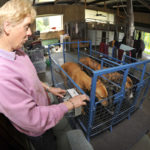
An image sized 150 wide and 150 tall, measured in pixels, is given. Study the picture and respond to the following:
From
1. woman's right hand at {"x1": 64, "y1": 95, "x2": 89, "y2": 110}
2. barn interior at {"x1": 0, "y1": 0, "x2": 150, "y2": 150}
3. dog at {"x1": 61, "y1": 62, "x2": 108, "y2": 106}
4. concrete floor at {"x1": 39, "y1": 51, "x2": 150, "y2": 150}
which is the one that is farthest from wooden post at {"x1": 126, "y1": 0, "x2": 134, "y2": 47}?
woman's right hand at {"x1": 64, "y1": 95, "x2": 89, "y2": 110}

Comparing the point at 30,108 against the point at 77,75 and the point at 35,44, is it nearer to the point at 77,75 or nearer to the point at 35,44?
the point at 77,75

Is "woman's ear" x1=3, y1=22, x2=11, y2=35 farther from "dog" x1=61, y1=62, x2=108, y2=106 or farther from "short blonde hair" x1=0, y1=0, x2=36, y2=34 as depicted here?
"dog" x1=61, y1=62, x2=108, y2=106

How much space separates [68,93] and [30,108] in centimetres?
73

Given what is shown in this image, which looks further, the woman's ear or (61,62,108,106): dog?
(61,62,108,106): dog

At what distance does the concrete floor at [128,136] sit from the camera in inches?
64.7

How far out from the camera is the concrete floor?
1644 millimetres

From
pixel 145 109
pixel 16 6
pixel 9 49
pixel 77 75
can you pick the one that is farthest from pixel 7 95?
pixel 145 109

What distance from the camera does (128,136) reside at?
5.94 feet

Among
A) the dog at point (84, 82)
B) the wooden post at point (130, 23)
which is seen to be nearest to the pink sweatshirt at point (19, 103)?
the dog at point (84, 82)

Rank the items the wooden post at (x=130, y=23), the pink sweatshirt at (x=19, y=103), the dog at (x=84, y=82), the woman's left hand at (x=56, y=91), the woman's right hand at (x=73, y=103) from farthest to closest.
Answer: the wooden post at (x=130, y=23) → the dog at (x=84, y=82) → the woman's left hand at (x=56, y=91) → the woman's right hand at (x=73, y=103) → the pink sweatshirt at (x=19, y=103)

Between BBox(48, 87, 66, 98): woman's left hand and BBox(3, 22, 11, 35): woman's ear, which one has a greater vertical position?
BBox(3, 22, 11, 35): woman's ear

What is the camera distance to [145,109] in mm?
2301

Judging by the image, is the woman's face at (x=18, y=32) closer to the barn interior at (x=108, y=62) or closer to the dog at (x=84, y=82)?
the barn interior at (x=108, y=62)

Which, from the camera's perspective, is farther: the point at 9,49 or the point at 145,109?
the point at 145,109
